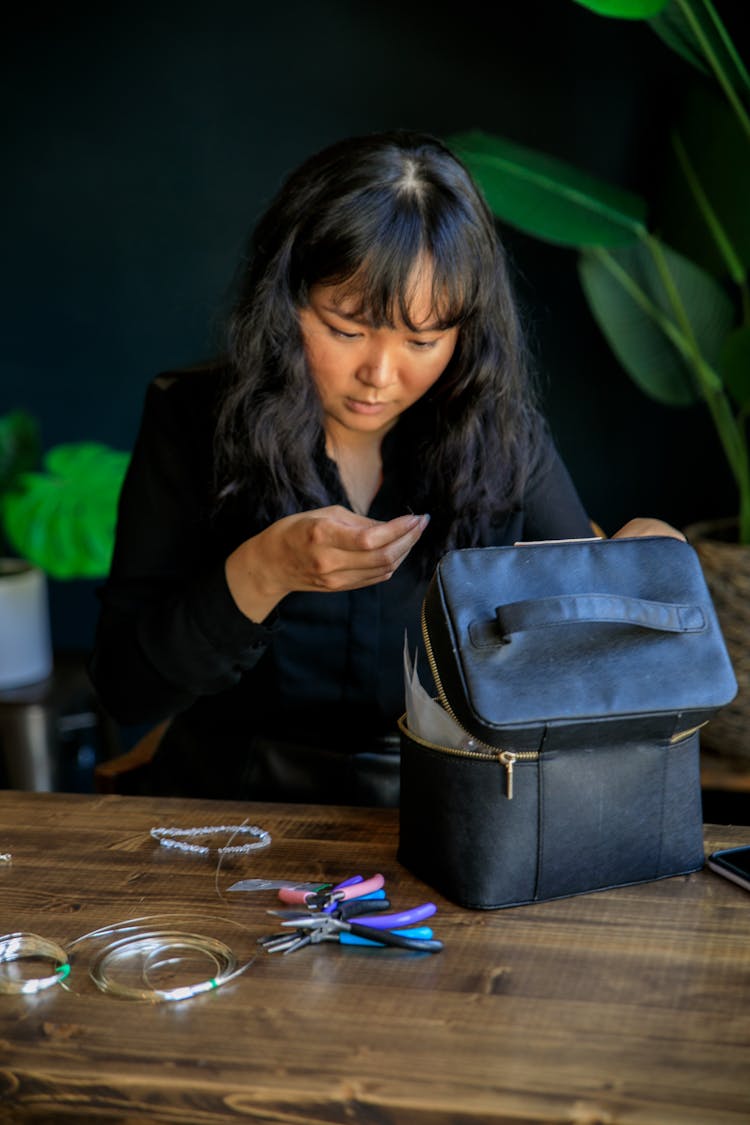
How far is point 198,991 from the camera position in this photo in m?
0.98

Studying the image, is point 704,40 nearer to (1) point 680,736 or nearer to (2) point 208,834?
(1) point 680,736

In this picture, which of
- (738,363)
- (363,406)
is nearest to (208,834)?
(363,406)

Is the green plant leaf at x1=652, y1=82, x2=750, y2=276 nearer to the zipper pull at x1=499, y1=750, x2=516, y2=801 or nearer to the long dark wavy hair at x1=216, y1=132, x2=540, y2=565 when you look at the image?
the long dark wavy hair at x1=216, y1=132, x2=540, y2=565

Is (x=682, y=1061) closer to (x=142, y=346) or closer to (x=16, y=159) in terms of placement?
(x=142, y=346)

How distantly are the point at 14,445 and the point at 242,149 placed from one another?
2.89 feet

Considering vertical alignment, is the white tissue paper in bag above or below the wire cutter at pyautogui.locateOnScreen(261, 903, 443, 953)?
above

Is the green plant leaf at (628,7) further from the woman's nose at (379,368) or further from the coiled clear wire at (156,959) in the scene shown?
the coiled clear wire at (156,959)

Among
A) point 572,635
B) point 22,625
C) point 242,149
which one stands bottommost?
point 22,625

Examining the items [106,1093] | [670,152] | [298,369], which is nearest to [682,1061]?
[106,1093]

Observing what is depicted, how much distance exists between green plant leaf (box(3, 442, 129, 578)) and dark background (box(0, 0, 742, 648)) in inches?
15.9

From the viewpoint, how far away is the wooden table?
86 centimetres

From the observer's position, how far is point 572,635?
1.10 metres

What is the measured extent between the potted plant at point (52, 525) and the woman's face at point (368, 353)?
1.27m

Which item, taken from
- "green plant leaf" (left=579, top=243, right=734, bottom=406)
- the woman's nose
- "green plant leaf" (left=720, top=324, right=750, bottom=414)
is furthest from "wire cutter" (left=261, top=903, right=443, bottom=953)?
"green plant leaf" (left=579, top=243, right=734, bottom=406)
